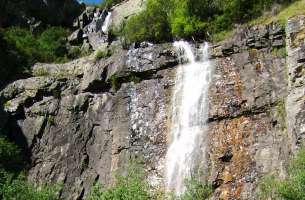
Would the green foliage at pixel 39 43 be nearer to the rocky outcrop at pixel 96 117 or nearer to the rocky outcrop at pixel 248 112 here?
the rocky outcrop at pixel 96 117

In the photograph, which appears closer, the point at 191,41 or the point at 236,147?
the point at 236,147

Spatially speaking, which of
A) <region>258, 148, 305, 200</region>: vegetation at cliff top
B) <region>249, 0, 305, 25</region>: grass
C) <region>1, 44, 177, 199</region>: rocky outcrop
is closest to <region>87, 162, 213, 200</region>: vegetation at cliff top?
<region>258, 148, 305, 200</region>: vegetation at cliff top

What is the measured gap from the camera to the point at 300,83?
28234 millimetres

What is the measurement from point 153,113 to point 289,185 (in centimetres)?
1205

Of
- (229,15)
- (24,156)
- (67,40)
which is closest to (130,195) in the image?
(24,156)

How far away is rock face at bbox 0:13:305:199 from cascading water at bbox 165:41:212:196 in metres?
0.48

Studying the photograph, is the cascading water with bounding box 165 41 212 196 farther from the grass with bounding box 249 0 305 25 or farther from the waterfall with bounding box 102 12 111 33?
the waterfall with bounding box 102 12 111 33

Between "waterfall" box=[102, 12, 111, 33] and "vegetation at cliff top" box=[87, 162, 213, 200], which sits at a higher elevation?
"waterfall" box=[102, 12, 111, 33]

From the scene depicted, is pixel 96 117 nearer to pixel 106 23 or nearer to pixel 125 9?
pixel 106 23

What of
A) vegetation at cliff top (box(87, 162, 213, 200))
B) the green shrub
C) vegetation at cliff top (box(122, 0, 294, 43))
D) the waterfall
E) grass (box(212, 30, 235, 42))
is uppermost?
the waterfall

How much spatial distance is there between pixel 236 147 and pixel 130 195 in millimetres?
8187

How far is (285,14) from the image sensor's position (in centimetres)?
3372

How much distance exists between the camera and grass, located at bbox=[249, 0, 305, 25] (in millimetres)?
32688

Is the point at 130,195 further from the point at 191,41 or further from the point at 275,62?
the point at 191,41
